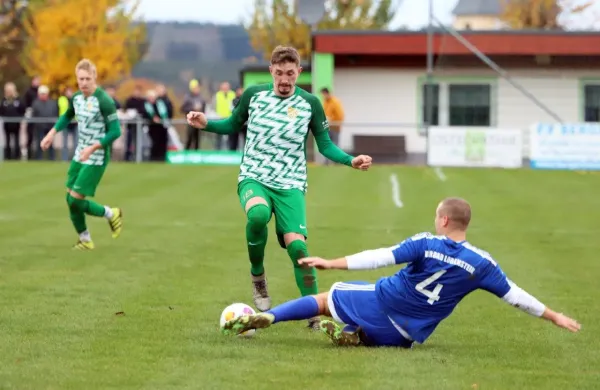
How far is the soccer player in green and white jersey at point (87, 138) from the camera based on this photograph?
12.9m

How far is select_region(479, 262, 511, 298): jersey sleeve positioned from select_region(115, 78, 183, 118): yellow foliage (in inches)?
1781

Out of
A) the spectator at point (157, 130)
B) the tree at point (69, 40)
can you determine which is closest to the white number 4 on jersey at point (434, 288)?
the spectator at point (157, 130)

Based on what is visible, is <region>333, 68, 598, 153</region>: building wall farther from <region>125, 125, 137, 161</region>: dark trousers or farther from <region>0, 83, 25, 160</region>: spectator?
<region>0, 83, 25, 160</region>: spectator

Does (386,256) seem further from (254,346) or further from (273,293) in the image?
(273,293)

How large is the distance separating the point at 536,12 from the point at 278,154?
49.1 metres

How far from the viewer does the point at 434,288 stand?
24.2ft

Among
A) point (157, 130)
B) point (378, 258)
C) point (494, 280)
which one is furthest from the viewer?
point (157, 130)

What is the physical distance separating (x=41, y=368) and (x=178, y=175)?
18869mm

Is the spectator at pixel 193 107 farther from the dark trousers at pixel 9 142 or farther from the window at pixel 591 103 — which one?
the window at pixel 591 103

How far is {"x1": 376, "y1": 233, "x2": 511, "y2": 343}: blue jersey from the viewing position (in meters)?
7.27

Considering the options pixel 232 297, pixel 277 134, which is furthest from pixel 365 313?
pixel 232 297

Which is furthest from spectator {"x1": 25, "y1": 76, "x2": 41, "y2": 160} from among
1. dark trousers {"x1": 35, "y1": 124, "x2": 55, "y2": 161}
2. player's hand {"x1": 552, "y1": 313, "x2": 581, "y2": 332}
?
player's hand {"x1": 552, "y1": 313, "x2": 581, "y2": 332}

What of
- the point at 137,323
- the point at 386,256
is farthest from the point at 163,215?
the point at 386,256

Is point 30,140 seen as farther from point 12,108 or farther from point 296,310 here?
point 296,310
